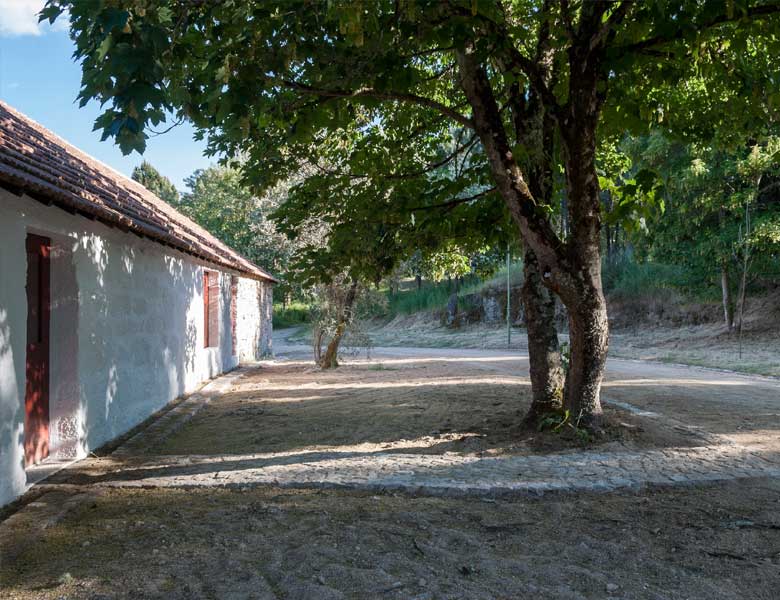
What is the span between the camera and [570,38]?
600cm

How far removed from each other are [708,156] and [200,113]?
1881 cm

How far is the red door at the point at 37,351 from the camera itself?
19.6ft

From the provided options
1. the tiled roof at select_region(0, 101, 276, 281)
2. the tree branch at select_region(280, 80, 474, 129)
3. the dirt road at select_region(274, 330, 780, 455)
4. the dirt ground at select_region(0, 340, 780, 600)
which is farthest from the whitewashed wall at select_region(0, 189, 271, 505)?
the dirt road at select_region(274, 330, 780, 455)

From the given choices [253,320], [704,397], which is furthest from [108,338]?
[253,320]

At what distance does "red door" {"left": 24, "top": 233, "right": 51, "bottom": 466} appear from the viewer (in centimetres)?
598

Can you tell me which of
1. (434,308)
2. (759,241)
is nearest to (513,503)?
(759,241)

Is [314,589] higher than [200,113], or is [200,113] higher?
[200,113]

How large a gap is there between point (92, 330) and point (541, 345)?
5.04 meters

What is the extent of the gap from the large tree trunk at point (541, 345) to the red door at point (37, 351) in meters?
5.16

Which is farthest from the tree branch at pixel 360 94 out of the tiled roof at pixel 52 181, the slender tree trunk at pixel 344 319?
the slender tree trunk at pixel 344 319

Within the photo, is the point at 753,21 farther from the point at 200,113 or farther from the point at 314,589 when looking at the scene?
the point at 314,589

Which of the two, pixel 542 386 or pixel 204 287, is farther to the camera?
pixel 204 287

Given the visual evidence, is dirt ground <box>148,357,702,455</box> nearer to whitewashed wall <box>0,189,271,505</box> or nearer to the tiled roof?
whitewashed wall <box>0,189,271,505</box>

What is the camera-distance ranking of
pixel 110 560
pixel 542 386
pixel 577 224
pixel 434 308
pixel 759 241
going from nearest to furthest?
pixel 110 560 → pixel 577 224 → pixel 542 386 → pixel 759 241 → pixel 434 308
